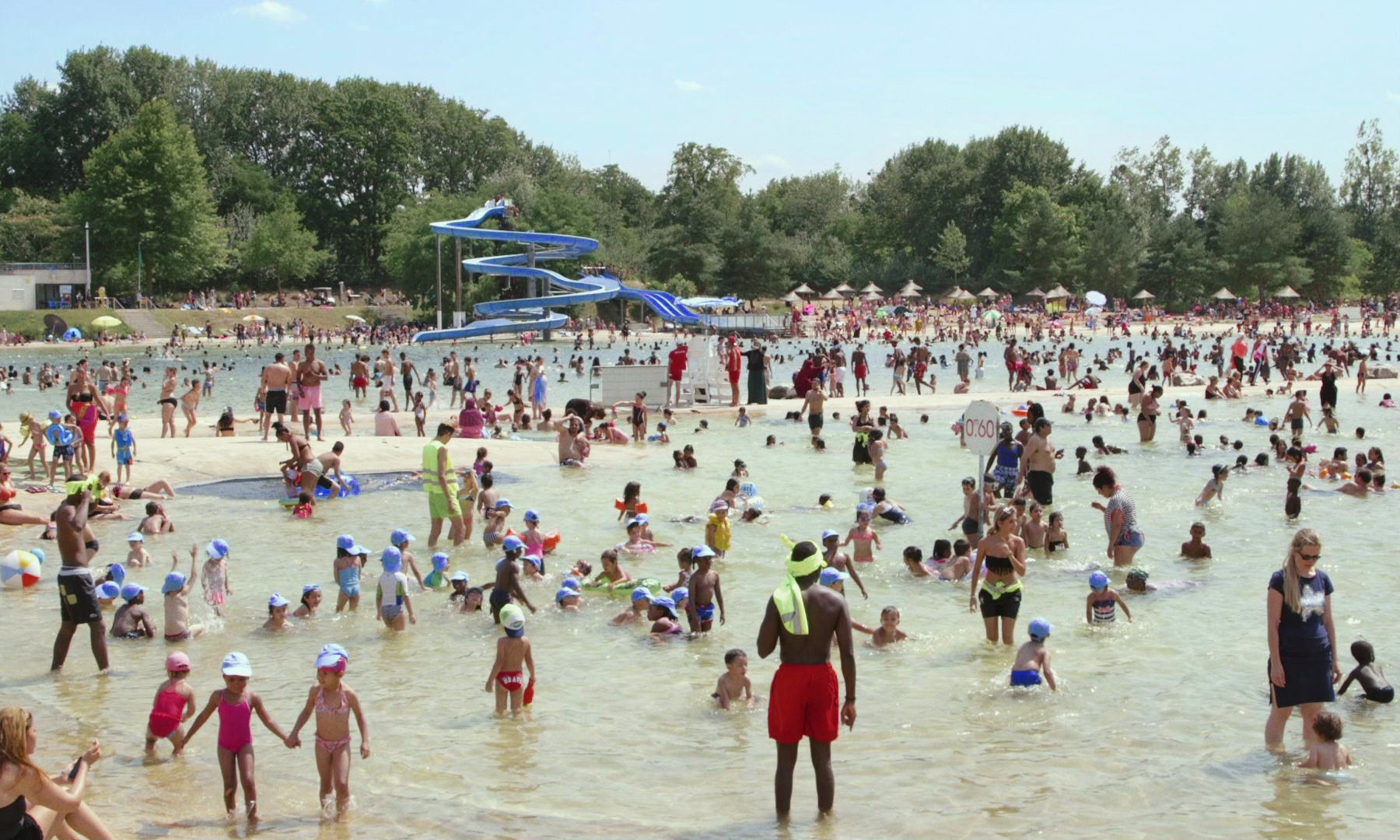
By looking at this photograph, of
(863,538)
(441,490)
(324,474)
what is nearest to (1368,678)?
(863,538)

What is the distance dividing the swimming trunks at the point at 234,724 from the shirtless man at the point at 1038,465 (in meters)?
11.1

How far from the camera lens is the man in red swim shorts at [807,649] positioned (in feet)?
22.6

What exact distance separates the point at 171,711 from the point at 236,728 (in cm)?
143

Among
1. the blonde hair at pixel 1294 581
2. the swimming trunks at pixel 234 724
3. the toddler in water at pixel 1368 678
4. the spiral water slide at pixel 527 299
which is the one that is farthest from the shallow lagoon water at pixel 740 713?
the spiral water slide at pixel 527 299

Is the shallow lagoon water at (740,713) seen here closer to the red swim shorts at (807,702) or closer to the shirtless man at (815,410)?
the red swim shorts at (807,702)

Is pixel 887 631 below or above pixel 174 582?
below

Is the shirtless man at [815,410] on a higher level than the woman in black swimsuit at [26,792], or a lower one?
higher

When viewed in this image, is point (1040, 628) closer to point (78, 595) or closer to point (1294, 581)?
point (1294, 581)

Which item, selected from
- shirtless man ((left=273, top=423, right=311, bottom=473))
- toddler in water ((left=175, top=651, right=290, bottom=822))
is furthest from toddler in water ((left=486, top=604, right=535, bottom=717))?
shirtless man ((left=273, top=423, right=311, bottom=473))

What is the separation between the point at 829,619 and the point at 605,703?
12.9ft

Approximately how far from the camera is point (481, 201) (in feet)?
279

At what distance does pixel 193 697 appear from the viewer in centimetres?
900

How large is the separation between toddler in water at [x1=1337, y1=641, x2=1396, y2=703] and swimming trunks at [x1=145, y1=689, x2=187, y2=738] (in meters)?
8.35

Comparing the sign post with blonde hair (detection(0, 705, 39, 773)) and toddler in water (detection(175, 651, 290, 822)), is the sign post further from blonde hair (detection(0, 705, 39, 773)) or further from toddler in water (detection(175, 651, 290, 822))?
blonde hair (detection(0, 705, 39, 773))
